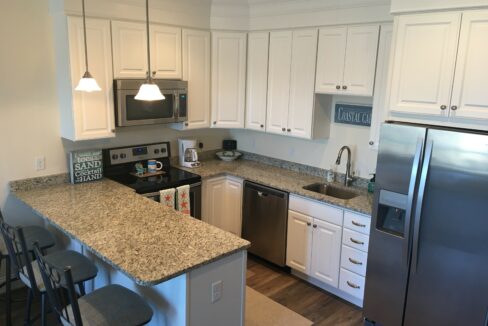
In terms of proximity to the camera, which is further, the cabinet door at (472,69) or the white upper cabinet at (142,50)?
the white upper cabinet at (142,50)

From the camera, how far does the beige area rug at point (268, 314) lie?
11.0ft

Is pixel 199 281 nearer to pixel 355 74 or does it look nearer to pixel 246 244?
pixel 246 244

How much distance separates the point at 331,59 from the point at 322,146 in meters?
0.94

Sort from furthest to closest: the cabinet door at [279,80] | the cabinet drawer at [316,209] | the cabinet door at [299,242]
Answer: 1. the cabinet door at [279,80]
2. the cabinet door at [299,242]
3. the cabinet drawer at [316,209]

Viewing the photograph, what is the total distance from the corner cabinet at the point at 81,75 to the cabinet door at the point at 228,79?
3.92 ft

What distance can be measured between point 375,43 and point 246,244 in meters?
2.03

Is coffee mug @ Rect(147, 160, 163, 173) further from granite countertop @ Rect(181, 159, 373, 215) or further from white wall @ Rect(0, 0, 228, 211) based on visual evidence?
white wall @ Rect(0, 0, 228, 211)

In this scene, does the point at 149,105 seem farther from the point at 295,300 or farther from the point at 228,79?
the point at 295,300

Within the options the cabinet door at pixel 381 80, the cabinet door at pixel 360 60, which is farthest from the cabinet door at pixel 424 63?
the cabinet door at pixel 360 60

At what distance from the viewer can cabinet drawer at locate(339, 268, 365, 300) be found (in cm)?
346

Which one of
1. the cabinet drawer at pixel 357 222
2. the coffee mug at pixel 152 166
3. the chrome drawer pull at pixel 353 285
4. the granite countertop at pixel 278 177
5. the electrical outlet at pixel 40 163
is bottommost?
the chrome drawer pull at pixel 353 285

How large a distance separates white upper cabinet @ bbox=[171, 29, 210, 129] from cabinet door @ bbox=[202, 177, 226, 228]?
0.64 meters

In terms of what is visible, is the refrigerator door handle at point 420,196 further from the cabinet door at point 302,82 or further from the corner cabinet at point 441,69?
the cabinet door at point 302,82

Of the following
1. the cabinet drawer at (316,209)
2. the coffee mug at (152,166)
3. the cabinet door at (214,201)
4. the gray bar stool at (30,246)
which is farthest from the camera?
the cabinet door at (214,201)
